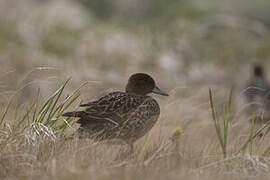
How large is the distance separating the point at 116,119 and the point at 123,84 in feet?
17.2

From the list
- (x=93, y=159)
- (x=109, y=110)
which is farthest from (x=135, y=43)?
(x=93, y=159)

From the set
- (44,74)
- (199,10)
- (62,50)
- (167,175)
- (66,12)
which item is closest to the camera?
(167,175)

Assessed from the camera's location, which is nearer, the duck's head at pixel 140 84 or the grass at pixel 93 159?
the grass at pixel 93 159

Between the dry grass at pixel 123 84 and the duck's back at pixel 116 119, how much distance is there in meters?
0.14

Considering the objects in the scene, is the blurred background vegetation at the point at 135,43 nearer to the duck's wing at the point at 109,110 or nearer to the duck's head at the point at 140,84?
the duck's head at the point at 140,84

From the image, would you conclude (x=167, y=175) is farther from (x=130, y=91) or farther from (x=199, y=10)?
(x=199, y=10)

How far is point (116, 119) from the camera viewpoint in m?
4.27

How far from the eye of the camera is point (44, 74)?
945 centimetres

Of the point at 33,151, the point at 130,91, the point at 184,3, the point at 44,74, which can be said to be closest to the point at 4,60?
the point at 44,74

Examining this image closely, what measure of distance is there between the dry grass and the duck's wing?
0.17 m

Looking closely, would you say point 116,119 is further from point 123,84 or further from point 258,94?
point 123,84

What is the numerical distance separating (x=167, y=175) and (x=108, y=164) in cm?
48

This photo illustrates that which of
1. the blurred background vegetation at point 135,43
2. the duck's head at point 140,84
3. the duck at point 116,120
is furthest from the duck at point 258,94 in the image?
the duck at point 116,120

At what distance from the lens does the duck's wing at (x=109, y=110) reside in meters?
4.23
